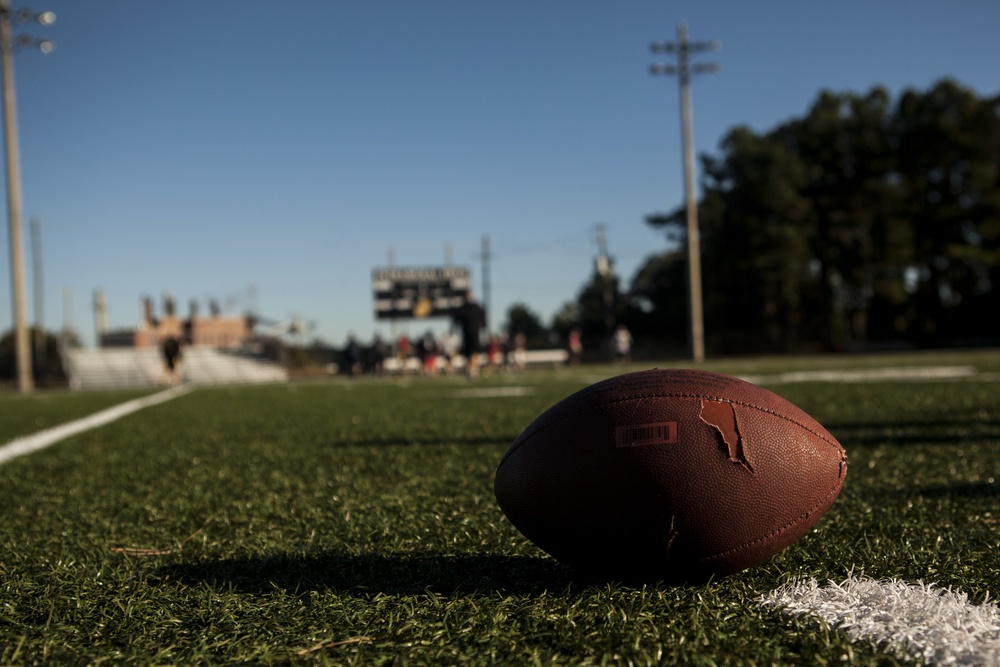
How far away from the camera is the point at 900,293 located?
1695 inches

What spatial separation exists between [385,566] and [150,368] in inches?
1662

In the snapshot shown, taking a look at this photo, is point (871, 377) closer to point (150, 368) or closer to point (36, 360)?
point (150, 368)

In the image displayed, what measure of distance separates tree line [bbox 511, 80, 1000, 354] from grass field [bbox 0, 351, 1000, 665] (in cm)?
4217

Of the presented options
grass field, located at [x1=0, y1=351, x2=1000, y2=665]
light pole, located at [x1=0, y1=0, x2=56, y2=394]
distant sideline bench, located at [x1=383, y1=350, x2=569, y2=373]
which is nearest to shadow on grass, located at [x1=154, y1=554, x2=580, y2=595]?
grass field, located at [x1=0, y1=351, x2=1000, y2=665]

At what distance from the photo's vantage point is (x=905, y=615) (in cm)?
170

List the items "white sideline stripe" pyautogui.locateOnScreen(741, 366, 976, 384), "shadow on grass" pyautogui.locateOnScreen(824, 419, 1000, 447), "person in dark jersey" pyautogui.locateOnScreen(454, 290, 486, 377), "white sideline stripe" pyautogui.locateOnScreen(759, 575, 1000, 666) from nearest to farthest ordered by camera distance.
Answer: "white sideline stripe" pyautogui.locateOnScreen(759, 575, 1000, 666), "shadow on grass" pyautogui.locateOnScreen(824, 419, 1000, 447), "white sideline stripe" pyautogui.locateOnScreen(741, 366, 976, 384), "person in dark jersey" pyautogui.locateOnScreen(454, 290, 486, 377)

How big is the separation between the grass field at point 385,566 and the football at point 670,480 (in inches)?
4.0

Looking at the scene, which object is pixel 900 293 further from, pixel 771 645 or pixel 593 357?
pixel 771 645

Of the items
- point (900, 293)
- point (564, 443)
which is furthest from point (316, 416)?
point (900, 293)

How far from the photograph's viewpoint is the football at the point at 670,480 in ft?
6.06

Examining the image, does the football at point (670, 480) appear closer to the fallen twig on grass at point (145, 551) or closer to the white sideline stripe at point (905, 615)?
the white sideline stripe at point (905, 615)

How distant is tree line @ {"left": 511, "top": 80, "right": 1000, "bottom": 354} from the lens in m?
42.8

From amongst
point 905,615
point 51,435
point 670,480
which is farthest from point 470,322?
point 905,615

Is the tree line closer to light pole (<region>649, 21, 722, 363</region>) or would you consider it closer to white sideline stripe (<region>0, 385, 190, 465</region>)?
light pole (<region>649, 21, 722, 363</region>)
